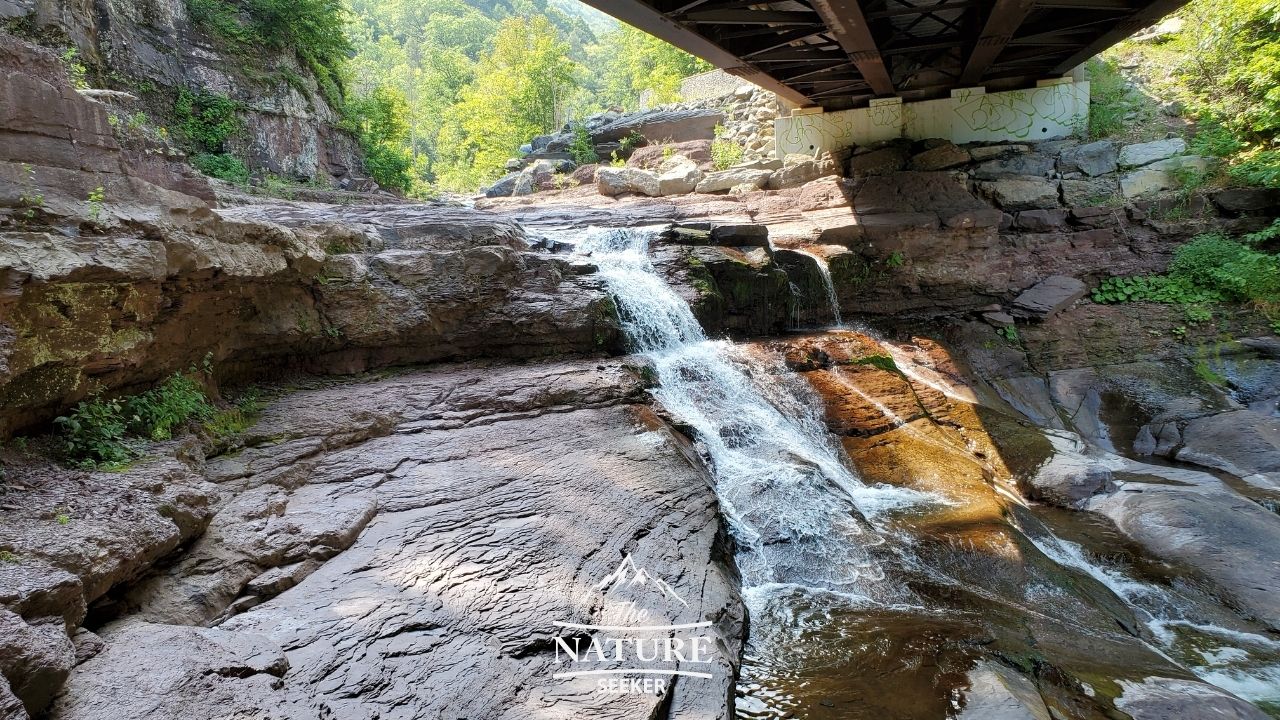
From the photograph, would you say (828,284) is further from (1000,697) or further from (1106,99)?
(1106,99)

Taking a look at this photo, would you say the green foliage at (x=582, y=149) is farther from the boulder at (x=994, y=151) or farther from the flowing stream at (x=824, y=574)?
the flowing stream at (x=824, y=574)

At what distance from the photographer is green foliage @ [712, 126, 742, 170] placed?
17.5 m

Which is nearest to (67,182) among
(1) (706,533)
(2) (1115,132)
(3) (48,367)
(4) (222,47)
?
(3) (48,367)

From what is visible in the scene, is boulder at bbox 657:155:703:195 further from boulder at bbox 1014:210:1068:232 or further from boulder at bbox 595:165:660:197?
boulder at bbox 1014:210:1068:232

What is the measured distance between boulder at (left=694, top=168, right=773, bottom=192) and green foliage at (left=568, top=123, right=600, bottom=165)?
721 cm

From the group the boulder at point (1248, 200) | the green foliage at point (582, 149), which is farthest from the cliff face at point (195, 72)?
the boulder at point (1248, 200)

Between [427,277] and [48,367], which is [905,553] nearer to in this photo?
[427,277]

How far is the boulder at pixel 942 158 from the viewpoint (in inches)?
494

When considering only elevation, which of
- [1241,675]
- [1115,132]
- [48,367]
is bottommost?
[1241,675]

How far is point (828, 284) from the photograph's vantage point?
10664mm

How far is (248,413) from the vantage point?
5543 millimetres

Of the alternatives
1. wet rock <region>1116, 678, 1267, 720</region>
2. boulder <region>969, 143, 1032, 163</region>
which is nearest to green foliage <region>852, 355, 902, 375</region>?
wet rock <region>1116, 678, 1267, 720</region>

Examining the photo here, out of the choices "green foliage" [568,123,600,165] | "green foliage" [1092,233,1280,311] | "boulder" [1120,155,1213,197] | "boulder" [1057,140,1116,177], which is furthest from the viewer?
"green foliage" [568,123,600,165]

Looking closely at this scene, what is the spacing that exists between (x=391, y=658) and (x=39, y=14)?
40.6ft
